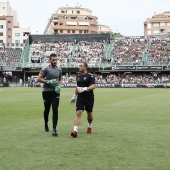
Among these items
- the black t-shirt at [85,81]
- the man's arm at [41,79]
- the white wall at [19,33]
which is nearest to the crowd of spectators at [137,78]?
the black t-shirt at [85,81]

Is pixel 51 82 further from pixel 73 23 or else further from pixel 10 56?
pixel 73 23

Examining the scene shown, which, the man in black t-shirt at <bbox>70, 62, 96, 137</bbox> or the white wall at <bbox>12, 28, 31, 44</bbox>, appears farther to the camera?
the white wall at <bbox>12, 28, 31, 44</bbox>

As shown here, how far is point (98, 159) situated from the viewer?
26.3ft

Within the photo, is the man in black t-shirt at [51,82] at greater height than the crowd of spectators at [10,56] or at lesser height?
lesser

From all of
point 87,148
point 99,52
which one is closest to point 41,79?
point 87,148

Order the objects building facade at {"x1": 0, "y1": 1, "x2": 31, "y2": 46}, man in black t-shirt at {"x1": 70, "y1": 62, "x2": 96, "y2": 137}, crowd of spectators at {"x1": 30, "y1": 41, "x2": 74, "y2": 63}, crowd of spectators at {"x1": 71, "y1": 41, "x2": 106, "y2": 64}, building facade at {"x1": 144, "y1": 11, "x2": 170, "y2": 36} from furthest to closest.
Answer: building facade at {"x1": 144, "y1": 11, "x2": 170, "y2": 36} → building facade at {"x1": 0, "y1": 1, "x2": 31, "y2": 46} → crowd of spectators at {"x1": 30, "y1": 41, "x2": 74, "y2": 63} → crowd of spectators at {"x1": 71, "y1": 41, "x2": 106, "y2": 64} → man in black t-shirt at {"x1": 70, "y1": 62, "x2": 96, "y2": 137}

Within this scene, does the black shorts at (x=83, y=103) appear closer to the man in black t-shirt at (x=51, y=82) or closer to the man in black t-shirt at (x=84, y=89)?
the man in black t-shirt at (x=84, y=89)

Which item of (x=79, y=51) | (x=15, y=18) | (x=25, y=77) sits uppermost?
(x=15, y=18)

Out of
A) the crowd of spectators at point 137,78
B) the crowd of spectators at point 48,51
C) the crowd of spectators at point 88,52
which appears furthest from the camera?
the crowd of spectators at point 48,51

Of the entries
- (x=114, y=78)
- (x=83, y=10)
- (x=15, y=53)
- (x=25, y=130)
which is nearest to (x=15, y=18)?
(x=83, y=10)

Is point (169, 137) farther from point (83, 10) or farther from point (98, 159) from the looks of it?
point (83, 10)

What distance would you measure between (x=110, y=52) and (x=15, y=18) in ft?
304

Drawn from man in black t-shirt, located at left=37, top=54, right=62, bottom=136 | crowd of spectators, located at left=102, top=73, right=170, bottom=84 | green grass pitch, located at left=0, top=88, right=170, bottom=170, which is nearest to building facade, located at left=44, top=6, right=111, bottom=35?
crowd of spectators, located at left=102, top=73, right=170, bottom=84

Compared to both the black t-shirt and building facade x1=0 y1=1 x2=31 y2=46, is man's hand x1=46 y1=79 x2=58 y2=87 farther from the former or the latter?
building facade x1=0 y1=1 x2=31 y2=46
